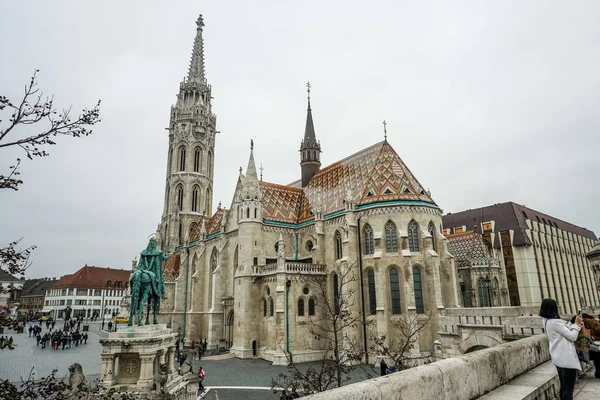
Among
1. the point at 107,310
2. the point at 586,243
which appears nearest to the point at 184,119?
the point at 107,310

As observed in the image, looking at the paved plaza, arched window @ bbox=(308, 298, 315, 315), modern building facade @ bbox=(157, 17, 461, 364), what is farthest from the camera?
arched window @ bbox=(308, 298, 315, 315)


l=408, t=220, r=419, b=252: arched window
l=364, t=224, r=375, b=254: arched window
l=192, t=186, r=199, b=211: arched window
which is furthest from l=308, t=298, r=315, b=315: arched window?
l=192, t=186, r=199, b=211: arched window

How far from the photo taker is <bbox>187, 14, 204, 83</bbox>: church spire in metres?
58.6

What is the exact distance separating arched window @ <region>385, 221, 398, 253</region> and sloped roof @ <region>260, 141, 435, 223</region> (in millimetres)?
2008

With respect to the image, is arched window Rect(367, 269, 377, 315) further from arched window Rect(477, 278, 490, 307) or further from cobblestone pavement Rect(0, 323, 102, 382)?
cobblestone pavement Rect(0, 323, 102, 382)

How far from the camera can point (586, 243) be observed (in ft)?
208

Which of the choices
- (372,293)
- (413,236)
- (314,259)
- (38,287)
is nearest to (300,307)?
(314,259)

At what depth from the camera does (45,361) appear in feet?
86.5

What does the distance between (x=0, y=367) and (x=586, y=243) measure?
255ft

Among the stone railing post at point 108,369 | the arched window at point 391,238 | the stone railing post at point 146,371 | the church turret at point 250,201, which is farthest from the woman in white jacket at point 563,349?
the church turret at point 250,201

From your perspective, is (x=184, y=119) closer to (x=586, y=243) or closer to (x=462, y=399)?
(x=462, y=399)

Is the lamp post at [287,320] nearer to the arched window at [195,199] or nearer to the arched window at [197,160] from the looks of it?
the arched window at [195,199]

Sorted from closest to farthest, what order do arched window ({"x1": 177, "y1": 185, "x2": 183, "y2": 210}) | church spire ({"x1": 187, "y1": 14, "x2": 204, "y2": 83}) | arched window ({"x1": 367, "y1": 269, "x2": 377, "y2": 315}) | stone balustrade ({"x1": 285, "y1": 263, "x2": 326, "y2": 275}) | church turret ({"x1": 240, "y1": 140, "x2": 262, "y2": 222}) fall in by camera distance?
arched window ({"x1": 367, "y1": 269, "x2": 377, "y2": 315}) < stone balustrade ({"x1": 285, "y1": 263, "x2": 326, "y2": 275}) < church turret ({"x1": 240, "y1": 140, "x2": 262, "y2": 222}) < arched window ({"x1": 177, "y1": 185, "x2": 183, "y2": 210}) < church spire ({"x1": 187, "y1": 14, "x2": 204, "y2": 83})

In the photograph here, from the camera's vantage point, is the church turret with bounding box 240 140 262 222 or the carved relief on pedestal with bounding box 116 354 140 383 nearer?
the carved relief on pedestal with bounding box 116 354 140 383
